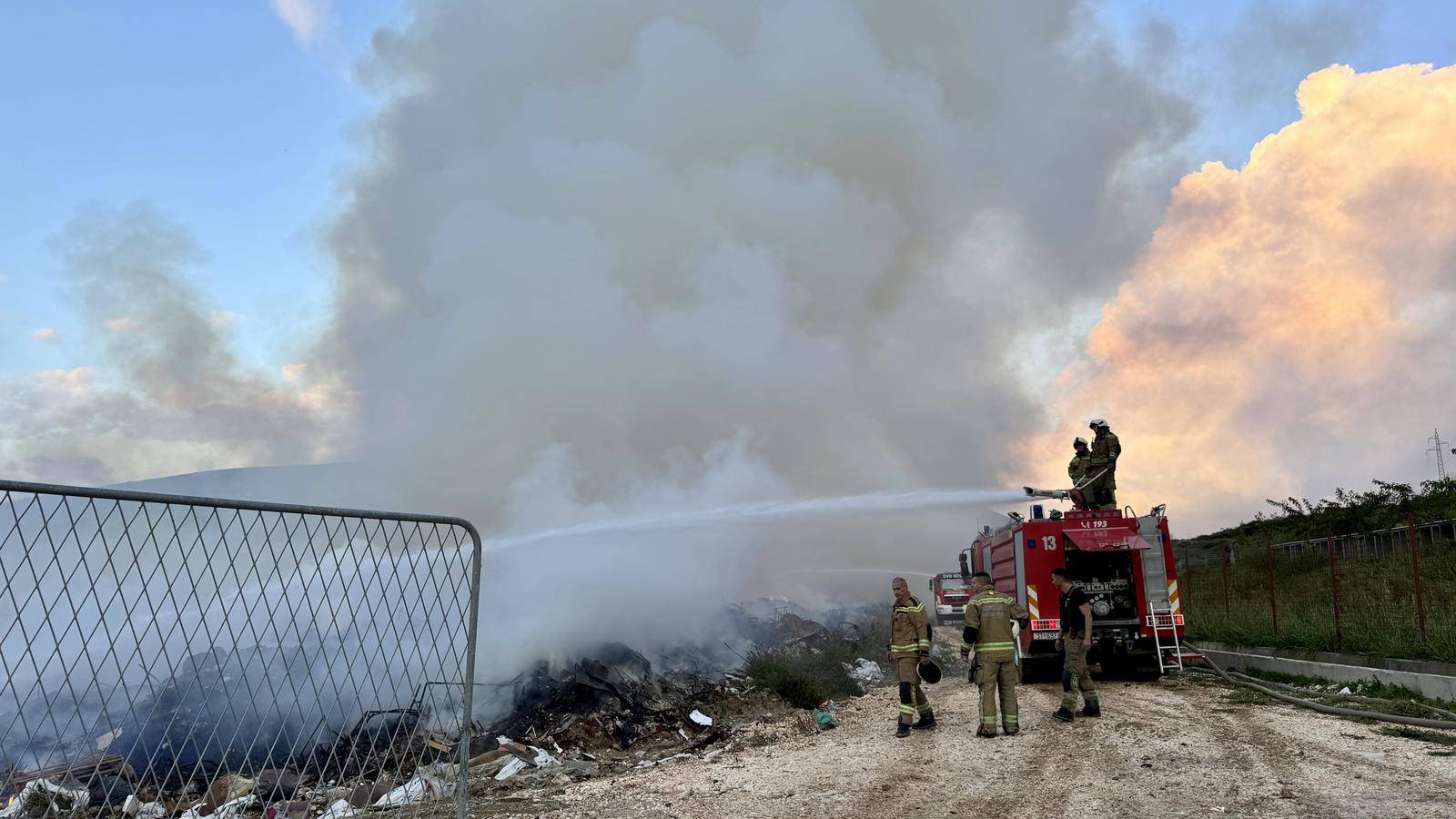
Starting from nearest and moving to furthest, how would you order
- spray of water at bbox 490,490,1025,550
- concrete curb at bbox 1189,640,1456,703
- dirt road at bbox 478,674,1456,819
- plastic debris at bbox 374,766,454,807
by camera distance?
dirt road at bbox 478,674,1456,819 < plastic debris at bbox 374,766,454,807 < concrete curb at bbox 1189,640,1456,703 < spray of water at bbox 490,490,1025,550

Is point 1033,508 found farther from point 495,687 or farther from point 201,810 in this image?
point 201,810

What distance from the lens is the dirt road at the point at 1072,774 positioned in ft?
19.5

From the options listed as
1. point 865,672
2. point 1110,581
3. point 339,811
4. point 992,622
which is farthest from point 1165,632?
point 339,811

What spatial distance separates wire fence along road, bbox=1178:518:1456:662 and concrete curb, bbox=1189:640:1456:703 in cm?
13

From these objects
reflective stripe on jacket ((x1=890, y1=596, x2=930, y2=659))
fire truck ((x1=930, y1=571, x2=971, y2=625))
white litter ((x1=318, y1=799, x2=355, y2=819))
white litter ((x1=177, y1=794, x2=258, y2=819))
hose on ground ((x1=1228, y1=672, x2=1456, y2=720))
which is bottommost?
fire truck ((x1=930, y1=571, x2=971, y2=625))

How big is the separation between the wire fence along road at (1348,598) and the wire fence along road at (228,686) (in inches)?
387

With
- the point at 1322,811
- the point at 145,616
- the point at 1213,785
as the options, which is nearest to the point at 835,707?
the point at 1213,785

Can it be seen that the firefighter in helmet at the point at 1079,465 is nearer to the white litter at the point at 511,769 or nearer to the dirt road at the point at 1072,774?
the dirt road at the point at 1072,774

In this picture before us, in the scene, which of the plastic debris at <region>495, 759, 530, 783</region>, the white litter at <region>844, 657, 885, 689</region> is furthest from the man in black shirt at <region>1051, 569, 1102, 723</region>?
the white litter at <region>844, 657, 885, 689</region>

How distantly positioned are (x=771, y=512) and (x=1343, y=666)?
28.5 ft

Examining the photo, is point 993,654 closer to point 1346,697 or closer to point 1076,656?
point 1076,656

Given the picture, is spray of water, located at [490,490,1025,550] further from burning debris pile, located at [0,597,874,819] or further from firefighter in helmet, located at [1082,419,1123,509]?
burning debris pile, located at [0,597,874,819]

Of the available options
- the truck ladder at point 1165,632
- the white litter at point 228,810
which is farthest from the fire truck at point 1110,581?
the white litter at point 228,810

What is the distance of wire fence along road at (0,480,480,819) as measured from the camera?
5090 millimetres
